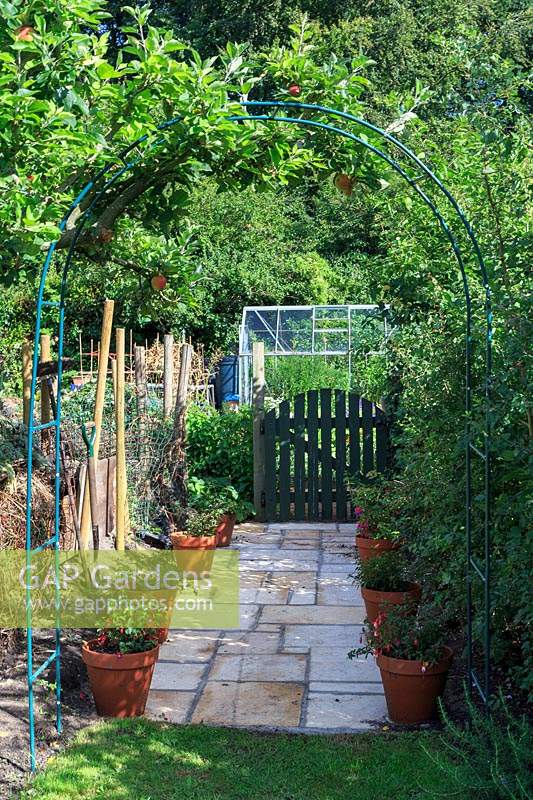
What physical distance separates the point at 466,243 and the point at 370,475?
2.08 metres

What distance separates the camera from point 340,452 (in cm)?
849

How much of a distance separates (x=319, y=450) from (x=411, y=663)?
4.75 m

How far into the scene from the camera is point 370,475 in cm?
648

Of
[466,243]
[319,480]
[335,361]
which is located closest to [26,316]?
[335,361]

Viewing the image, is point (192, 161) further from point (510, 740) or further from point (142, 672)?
point (510, 740)

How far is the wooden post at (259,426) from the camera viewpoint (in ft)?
27.8

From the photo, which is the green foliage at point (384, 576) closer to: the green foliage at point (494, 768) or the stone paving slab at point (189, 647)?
the stone paving slab at point (189, 647)

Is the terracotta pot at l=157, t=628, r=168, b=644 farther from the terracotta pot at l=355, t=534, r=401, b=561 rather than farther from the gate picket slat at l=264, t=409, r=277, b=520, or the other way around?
the gate picket slat at l=264, t=409, r=277, b=520

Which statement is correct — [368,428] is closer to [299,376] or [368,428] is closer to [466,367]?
[299,376]

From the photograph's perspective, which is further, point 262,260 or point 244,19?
point 244,19

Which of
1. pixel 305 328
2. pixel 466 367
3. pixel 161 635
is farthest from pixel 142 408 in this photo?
pixel 305 328

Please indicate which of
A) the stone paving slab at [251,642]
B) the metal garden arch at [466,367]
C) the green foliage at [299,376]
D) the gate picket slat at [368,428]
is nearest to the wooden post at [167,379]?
the gate picket slat at [368,428]

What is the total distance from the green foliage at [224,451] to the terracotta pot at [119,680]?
454 cm

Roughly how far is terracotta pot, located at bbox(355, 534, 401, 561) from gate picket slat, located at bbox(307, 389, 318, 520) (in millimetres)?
2145
